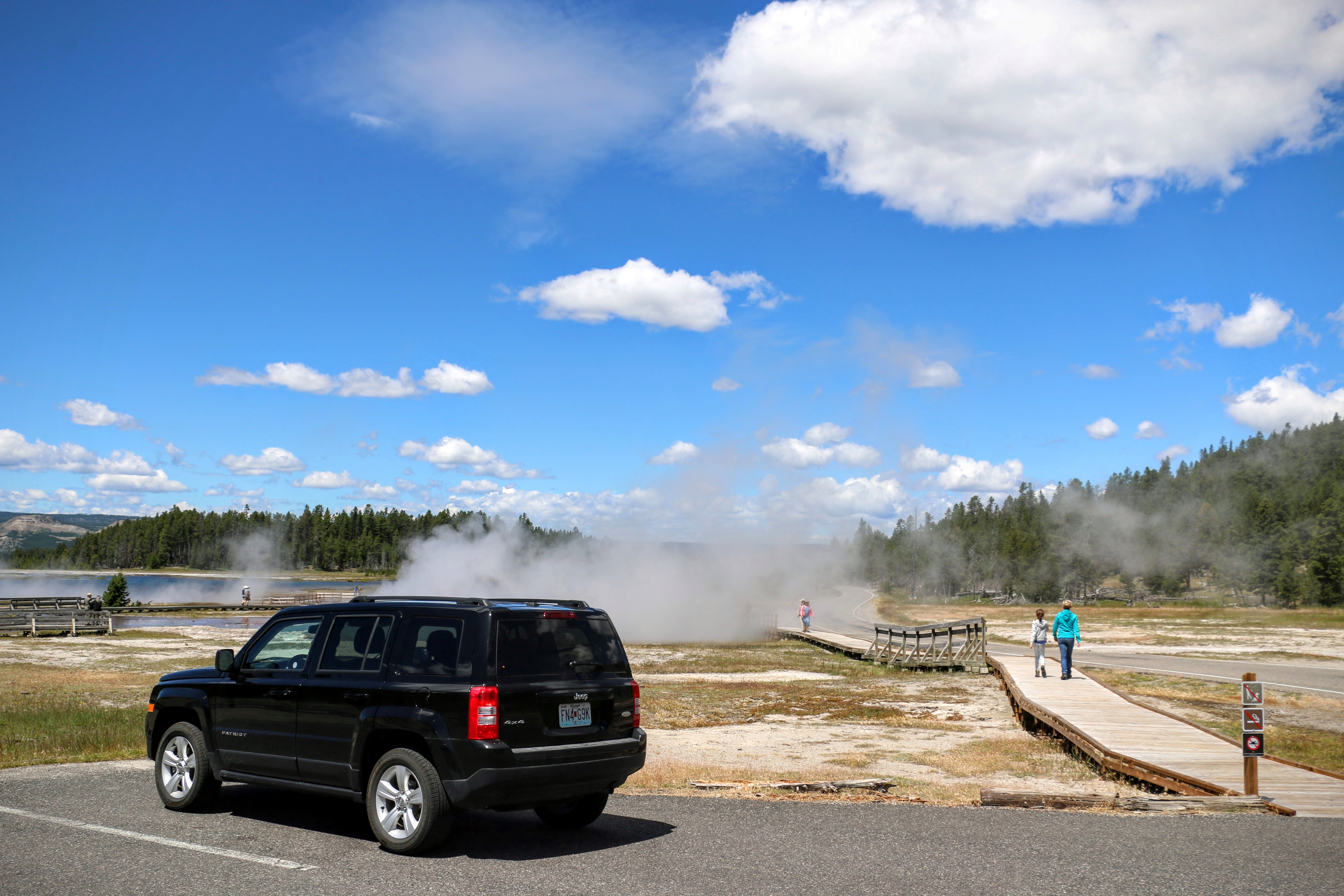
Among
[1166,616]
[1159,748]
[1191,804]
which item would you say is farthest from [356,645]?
[1166,616]

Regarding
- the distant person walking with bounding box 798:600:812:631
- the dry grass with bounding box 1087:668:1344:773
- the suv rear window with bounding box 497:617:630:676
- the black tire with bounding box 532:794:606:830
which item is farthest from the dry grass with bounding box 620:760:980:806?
the distant person walking with bounding box 798:600:812:631

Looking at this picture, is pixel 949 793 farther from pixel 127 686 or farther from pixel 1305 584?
pixel 1305 584

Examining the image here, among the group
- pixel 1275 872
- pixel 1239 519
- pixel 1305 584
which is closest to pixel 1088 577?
pixel 1239 519

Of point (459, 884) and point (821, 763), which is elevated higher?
point (459, 884)

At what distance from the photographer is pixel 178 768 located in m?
9.59

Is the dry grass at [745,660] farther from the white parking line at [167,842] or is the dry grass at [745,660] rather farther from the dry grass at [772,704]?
the white parking line at [167,842]

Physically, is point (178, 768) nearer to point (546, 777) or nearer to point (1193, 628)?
point (546, 777)

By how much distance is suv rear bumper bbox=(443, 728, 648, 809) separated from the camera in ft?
24.8

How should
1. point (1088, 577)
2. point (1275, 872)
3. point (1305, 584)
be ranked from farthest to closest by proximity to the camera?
point (1088, 577) → point (1305, 584) → point (1275, 872)

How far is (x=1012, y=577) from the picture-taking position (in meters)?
131

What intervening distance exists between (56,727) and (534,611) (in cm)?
1279

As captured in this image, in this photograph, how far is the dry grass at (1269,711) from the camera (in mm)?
17281

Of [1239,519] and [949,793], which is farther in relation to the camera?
[1239,519]

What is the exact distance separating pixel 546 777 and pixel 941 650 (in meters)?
31.5
